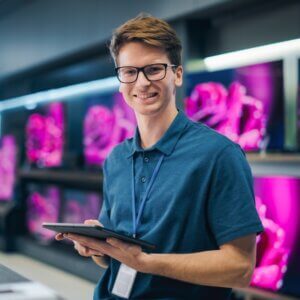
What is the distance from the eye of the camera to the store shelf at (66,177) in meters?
5.21

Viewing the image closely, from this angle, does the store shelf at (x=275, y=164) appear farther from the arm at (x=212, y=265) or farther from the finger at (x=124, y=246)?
the finger at (x=124, y=246)

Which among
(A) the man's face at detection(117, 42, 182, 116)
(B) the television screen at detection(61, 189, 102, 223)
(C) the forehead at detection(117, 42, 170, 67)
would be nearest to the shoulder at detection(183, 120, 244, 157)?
(A) the man's face at detection(117, 42, 182, 116)

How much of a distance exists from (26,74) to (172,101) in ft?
17.6

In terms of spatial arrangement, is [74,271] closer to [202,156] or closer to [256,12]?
[256,12]

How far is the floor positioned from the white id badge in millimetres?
2905

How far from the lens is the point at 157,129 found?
161cm

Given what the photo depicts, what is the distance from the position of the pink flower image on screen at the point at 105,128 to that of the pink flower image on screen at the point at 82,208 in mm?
336

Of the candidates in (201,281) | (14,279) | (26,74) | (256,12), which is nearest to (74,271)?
(26,74)

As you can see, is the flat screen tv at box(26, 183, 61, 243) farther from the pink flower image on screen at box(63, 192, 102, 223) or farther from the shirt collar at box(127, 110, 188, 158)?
the shirt collar at box(127, 110, 188, 158)

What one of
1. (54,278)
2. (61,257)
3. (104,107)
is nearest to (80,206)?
(61,257)

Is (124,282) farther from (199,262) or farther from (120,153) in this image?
(120,153)

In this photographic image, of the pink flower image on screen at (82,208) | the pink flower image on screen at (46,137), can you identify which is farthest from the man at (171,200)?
the pink flower image on screen at (46,137)

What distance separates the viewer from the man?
141cm

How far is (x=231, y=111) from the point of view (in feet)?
11.3
